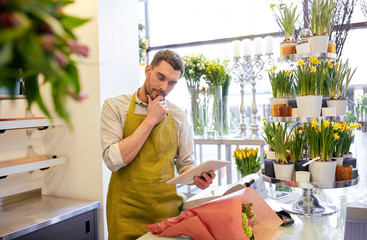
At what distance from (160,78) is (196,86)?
1.96 metres

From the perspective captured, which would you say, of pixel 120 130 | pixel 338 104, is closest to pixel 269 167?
pixel 338 104

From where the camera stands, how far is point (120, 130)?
1.82 m

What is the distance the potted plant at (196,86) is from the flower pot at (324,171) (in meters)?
2.01

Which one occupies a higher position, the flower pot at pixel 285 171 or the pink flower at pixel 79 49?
the pink flower at pixel 79 49

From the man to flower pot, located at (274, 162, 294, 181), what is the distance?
434 millimetres

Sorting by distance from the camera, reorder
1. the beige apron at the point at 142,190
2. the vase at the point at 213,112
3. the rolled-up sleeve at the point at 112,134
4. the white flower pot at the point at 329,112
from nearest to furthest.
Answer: the rolled-up sleeve at the point at 112,134, the beige apron at the point at 142,190, the white flower pot at the point at 329,112, the vase at the point at 213,112

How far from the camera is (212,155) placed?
14.8 ft

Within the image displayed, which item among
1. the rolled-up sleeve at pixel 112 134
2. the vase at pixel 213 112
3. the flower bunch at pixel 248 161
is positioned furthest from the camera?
the vase at pixel 213 112

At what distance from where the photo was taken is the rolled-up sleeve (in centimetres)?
168

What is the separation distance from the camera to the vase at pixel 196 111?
12.1 feet

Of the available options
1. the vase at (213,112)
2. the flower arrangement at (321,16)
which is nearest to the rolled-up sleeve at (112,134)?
the flower arrangement at (321,16)

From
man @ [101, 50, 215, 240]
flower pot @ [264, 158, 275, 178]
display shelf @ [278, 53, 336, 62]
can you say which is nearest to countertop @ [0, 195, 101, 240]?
man @ [101, 50, 215, 240]

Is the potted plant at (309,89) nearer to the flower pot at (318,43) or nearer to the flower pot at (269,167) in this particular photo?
the flower pot at (318,43)

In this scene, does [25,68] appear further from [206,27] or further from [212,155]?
[206,27]
